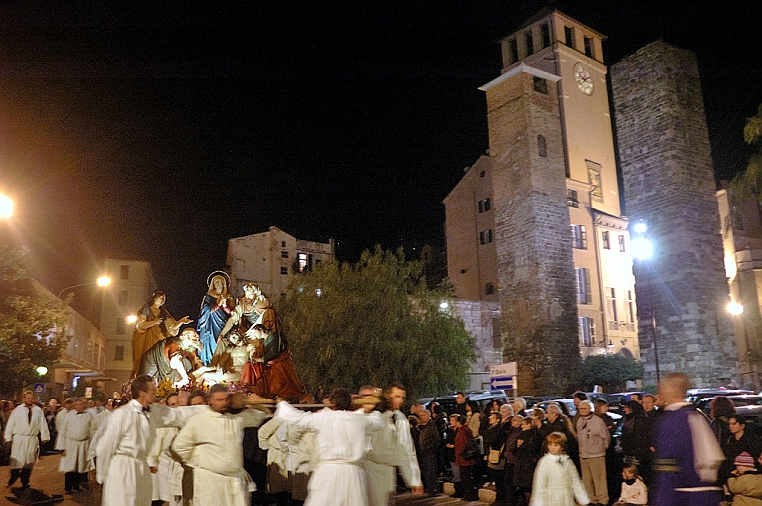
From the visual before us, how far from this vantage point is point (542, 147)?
36.1m

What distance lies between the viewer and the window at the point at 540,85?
37.2m

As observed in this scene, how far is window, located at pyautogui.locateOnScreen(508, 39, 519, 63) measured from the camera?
45.6 metres

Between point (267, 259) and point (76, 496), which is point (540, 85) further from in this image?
point (76, 496)

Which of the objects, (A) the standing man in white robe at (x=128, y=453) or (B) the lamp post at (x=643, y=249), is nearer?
(A) the standing man in white robe at (x=128, y=453)

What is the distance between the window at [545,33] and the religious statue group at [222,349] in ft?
123

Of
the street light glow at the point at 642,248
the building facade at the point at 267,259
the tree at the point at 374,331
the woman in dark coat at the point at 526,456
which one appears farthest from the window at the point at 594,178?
the woman in dark coat at the point at 526,456

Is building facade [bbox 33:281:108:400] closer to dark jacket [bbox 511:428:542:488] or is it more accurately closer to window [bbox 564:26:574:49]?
dark jacket [bbox 511:428:542:488]

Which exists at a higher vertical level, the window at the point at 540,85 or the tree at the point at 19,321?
the window at the point at 540,85

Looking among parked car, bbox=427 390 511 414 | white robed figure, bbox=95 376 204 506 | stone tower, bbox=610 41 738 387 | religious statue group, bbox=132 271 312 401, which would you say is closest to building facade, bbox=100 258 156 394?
stone tower, bbox=610 41 738 387

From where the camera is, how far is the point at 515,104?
36.6 metres

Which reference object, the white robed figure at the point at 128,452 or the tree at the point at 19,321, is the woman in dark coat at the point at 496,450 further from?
the tree at the point at 19,321

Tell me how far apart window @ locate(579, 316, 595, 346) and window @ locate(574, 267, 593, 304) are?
110 cm

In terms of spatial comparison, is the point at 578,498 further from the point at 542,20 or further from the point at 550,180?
the point at 542,20

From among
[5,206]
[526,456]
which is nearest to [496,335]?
[526,456]
